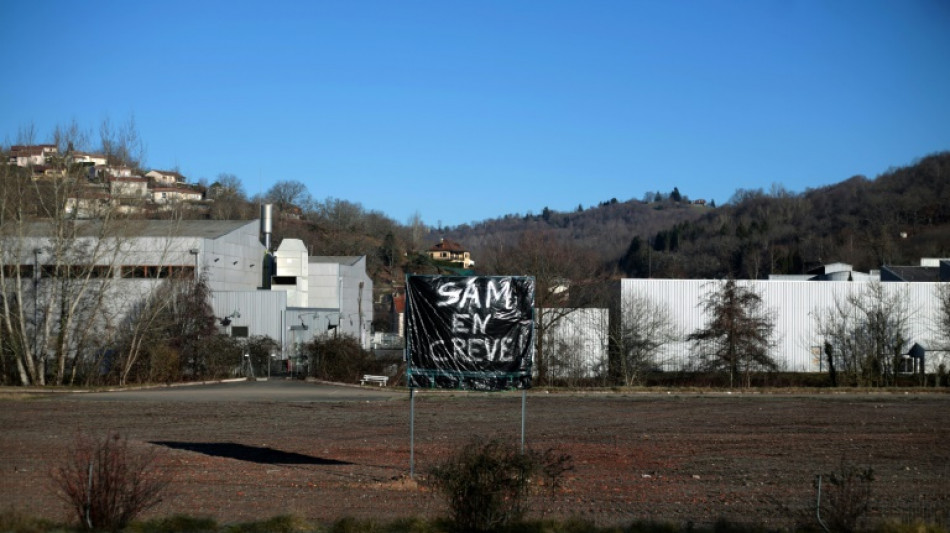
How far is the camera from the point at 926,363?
52625mm

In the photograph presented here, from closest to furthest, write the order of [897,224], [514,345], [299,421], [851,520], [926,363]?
[851,520], [514,345], [299,421], [926,363], [897,224]

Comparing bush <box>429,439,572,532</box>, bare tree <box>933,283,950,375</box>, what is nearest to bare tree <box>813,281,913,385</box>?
bare tree <box>933,283,950,375</box>

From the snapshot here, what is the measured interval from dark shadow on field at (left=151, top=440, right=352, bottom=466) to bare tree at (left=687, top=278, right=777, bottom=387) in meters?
33.3

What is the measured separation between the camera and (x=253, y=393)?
3512 cm

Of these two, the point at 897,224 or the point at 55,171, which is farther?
the point at 897,224

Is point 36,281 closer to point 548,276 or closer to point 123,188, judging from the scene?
point 123,188

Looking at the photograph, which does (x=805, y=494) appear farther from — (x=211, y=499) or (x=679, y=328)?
(x=679, y=328)

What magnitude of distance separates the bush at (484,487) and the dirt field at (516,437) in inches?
57.2

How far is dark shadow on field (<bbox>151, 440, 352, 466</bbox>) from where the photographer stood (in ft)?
51.3

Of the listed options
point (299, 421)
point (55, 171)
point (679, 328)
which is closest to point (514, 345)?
point (299, 421)

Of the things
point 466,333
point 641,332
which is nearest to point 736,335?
point 641,332

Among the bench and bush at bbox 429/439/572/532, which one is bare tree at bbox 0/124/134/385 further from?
bush at bbox 429/439/572/532

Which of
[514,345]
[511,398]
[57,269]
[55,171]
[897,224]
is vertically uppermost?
[897,224]

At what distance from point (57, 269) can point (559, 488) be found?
37.0m
